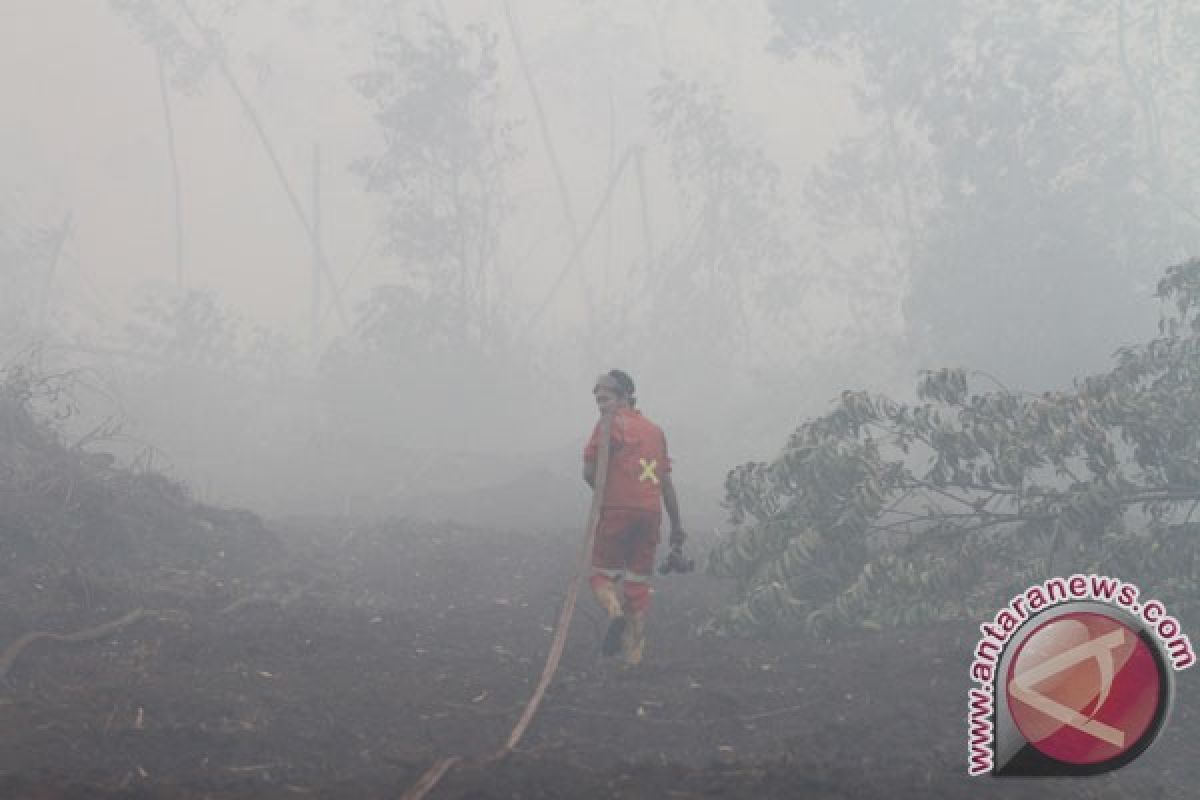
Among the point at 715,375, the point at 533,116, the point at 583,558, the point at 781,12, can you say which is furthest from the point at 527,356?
the point at 533,116

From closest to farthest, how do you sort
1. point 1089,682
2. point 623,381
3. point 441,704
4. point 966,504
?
point 1089,682 → point 441,704 → point 623,381 → point 966,504

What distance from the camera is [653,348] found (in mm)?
28938

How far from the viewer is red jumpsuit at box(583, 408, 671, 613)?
20.9 feet

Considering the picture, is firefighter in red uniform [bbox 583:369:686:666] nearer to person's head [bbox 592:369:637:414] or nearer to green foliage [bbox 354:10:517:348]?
person's head [bbox 592:369:637:414]

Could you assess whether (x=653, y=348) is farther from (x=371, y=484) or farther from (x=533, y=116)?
(x=533, y=116)

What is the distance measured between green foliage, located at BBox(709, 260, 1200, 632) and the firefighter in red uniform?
1.16m

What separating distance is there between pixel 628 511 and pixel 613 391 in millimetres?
701

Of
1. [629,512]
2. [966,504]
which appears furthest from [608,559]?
[966,504]

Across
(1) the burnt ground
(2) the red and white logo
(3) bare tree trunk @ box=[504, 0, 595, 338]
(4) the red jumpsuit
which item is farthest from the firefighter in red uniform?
(3) bare tree trunk @ box=[504, 0, 595, 338]

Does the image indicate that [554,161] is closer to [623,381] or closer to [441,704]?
[623,381]

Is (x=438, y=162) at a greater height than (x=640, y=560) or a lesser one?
greater

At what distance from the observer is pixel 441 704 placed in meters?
5.59

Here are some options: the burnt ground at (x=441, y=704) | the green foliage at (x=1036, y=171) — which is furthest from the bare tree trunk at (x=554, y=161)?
the burnt ground at (x=441, y=704)

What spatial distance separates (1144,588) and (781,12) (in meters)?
18.4
